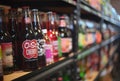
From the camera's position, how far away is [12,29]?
3.80ft

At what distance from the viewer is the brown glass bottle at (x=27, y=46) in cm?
114

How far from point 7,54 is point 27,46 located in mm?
121

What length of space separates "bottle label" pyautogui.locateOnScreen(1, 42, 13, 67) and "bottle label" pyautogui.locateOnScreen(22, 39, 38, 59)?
3.4 inches

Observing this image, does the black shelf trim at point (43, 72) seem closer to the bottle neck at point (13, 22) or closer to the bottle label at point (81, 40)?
the bottle neck at point (13, 22)

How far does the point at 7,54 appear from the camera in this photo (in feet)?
3.45

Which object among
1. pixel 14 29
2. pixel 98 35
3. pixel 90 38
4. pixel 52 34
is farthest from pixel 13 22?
pixel 98 35

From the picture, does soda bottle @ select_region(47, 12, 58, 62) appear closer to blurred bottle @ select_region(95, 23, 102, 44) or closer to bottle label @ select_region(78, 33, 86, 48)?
bottle label @ select_region(78, 33, 86, 48)

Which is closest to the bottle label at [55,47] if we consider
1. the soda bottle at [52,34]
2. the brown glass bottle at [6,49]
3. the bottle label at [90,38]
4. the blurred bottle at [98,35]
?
the soda bottle at [52,34]

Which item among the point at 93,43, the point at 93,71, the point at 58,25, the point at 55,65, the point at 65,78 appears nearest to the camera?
the point at 55,65

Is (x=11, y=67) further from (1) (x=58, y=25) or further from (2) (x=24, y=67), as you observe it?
(1) (x=58, y=25)

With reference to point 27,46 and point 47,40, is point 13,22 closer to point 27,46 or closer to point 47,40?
point 27,46

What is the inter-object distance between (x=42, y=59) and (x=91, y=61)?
2070 mm

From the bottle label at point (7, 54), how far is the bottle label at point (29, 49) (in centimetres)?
9

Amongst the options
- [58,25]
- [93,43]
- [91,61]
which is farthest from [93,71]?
[58,25]
